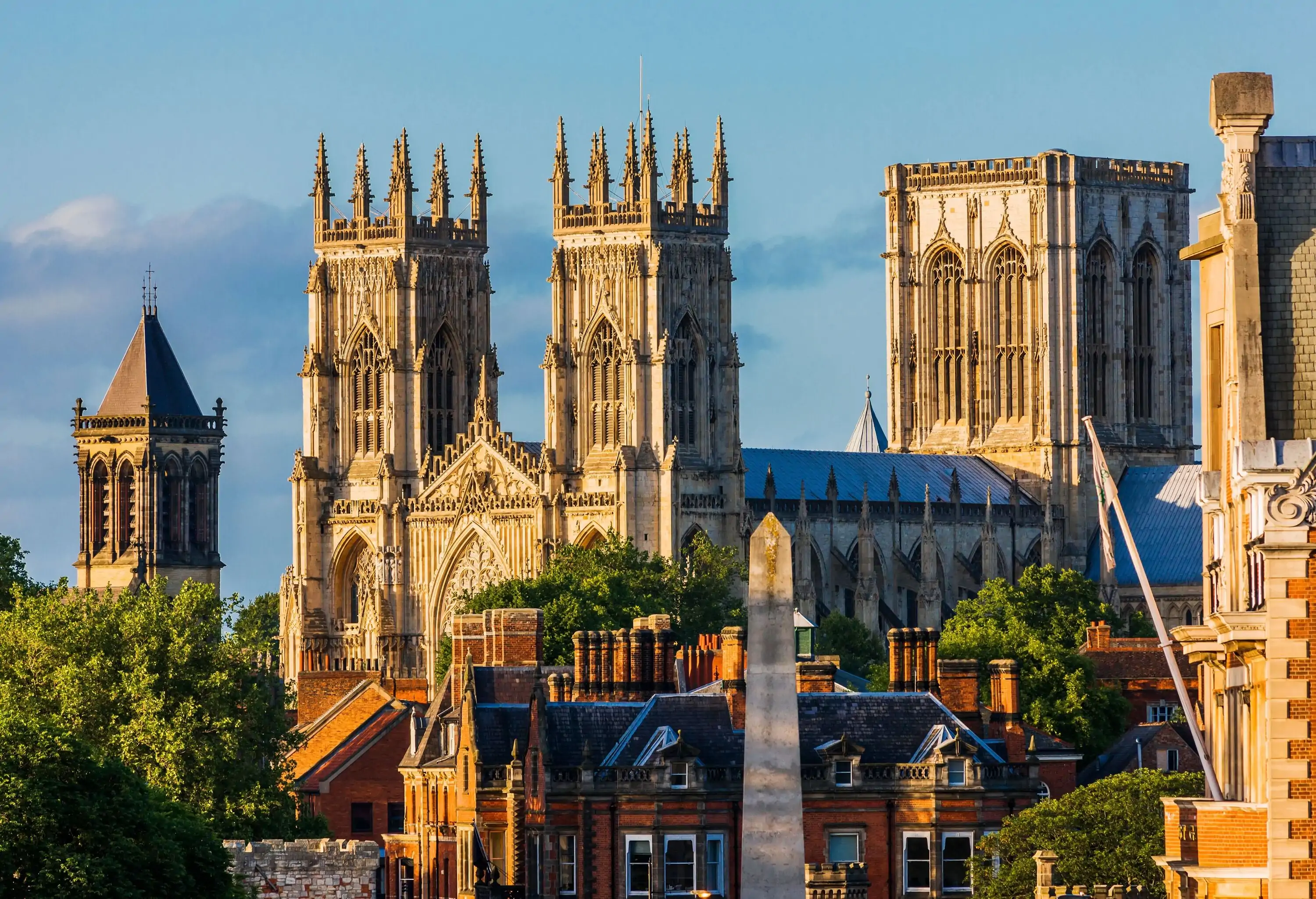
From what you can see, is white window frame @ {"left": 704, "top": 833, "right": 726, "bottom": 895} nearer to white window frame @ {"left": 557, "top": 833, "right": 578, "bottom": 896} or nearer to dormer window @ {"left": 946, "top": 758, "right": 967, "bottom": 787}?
white window frame @ {"left": 557, "top": 833, "right": 578, "bottom": 896}

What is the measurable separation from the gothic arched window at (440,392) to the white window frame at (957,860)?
305 ft

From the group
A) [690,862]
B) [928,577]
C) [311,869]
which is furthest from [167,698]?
[928,577]

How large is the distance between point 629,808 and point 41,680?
20.4 m

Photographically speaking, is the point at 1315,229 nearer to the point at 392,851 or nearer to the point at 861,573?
the point at 392,851

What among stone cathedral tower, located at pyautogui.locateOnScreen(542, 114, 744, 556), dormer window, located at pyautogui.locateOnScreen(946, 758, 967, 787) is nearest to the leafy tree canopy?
stone cathedral tower, located at pyautogui.locateOnScreen(542, 114, 744, 556)

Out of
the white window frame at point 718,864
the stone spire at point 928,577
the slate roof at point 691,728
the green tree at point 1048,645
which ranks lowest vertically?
the white window frame at point 718,864

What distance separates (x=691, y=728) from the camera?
69.5 metres

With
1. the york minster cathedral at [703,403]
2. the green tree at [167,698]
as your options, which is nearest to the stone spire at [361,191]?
the york minster cathedral at [703,403]

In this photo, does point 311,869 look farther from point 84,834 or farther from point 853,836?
point 853,836

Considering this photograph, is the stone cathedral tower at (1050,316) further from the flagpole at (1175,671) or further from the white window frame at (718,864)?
the flagpole at (1175,671)

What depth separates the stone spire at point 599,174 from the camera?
154 m

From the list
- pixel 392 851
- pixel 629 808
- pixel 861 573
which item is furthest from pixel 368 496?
pixel 629 808

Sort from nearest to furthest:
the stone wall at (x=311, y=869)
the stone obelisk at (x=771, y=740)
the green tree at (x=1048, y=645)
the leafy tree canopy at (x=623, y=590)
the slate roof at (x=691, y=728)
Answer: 1. the stone obelisk at (x=771, y=740)
2. the stone wall at (x=311, y=869)
3. the slate roof at (x=691, y=728)
4. the green tree at (x=1048, y=645)
5. the leafy tree canopy at (x=623, y=590)

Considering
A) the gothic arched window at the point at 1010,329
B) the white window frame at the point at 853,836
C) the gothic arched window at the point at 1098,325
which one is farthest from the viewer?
the gothic arched window at the point at 1010,329
